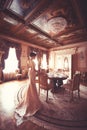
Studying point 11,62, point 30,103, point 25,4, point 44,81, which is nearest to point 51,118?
point 30,103

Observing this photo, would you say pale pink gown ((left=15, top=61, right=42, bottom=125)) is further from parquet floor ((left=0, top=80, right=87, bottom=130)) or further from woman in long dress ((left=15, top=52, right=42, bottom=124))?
parquet floor ((left=0, top=80, right=87, bottom=130))

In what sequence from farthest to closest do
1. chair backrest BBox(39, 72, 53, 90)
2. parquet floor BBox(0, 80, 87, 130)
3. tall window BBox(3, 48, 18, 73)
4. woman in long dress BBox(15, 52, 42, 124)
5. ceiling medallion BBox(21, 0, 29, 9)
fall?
1. tall window BBox(3, 48, 18, 73)
2. chair backrest BBox(39, 72, 53, 90)
3. ceiling medallion BBox(21, 0, 29, 9)
4. woman in long dress BBox(15, 52, 42, 124)
5. parquet floor BBox(0, 80, 87, 130)

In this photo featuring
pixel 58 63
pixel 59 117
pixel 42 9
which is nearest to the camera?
pixel 59 117

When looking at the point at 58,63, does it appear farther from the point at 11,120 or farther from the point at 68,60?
the point at 11,120

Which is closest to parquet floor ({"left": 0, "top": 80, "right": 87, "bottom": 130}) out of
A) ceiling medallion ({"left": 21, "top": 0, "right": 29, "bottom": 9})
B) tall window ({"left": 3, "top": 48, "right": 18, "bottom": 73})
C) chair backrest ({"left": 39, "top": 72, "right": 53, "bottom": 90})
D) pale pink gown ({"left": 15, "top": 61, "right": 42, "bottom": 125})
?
pale pink gown ({"left": 15, "top": 61, "right": 42, "bottom": 125})

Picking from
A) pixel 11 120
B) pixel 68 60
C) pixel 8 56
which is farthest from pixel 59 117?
pixel 68 60

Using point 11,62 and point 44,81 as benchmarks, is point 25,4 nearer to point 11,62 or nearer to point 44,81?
point 44,81

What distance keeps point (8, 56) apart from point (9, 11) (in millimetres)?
3917

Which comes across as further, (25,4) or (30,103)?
(25,4)

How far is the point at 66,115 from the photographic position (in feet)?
8.64

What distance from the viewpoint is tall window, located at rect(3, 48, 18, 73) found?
7.09 metres

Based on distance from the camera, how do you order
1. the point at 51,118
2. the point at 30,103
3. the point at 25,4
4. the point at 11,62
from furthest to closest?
the point at 11,62 → the point at 25,4 → the point at 30,103 → the point at 51,118

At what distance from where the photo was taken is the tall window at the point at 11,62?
7.09 meters

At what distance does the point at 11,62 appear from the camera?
7.43 meters
